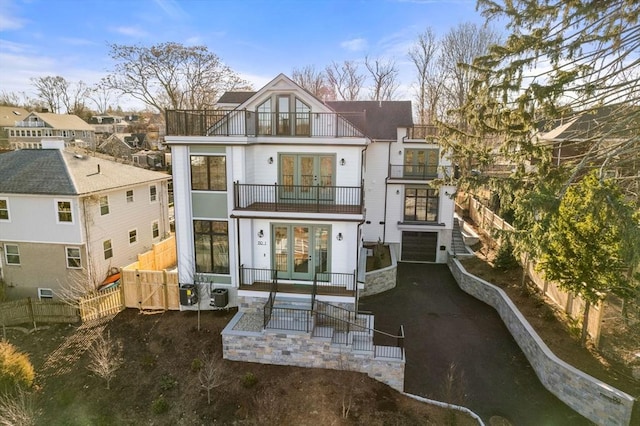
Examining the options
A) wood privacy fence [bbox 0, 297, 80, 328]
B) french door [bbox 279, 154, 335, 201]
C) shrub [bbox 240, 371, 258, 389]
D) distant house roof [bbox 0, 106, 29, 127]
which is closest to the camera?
shrub [bbox 240, 371, 258, 389]

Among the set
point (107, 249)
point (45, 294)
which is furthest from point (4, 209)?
point (107, 249)

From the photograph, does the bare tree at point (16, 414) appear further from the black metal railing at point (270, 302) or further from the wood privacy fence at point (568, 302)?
the wood privacy fence at point (568, 302)

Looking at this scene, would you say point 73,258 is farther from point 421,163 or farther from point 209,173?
point 421,163


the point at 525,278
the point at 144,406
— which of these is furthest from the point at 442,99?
the point at 144,406

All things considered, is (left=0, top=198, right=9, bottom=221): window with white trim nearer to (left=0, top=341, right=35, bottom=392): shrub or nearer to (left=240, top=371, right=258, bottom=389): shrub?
(left=0, top=341, right=35, bottom=392): shrub

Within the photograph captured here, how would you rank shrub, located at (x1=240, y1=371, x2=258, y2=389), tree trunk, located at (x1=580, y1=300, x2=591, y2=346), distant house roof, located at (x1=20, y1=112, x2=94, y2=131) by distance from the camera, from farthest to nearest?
distant house roof, located at (x1=20, y1=112, x2=94, y2=131) < tree trunk, located at (x1=580, y1=300, x2=591, y2=346) < shrub, located at (x1=240, y1=371, x2=258, y2=389)

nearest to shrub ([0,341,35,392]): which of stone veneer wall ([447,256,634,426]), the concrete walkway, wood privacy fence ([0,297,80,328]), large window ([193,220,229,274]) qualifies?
wood privacy fence ([0,297,80,328])

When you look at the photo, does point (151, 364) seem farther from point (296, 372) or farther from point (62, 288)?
point (62, 288)

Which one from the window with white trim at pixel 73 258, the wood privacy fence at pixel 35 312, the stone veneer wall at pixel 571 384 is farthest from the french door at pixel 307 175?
the window with white trim at pixel 73 258
